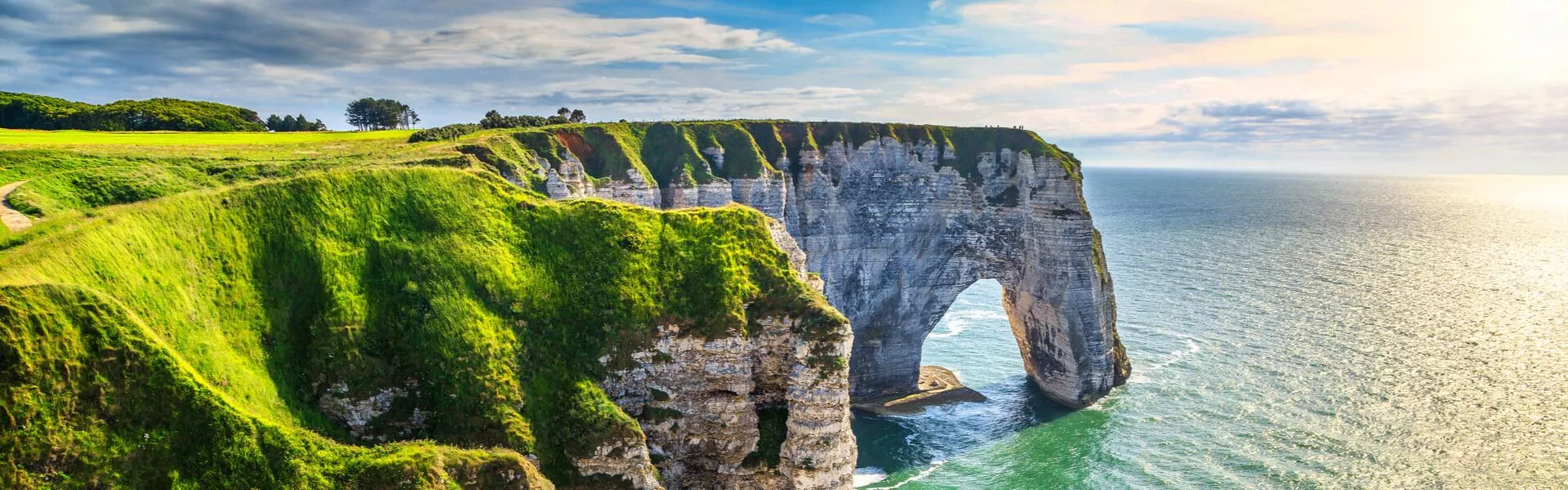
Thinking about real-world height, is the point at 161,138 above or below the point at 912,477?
above

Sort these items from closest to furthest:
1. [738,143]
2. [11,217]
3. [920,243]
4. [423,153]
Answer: [11,217], [423,153], [920,243], [738,143]

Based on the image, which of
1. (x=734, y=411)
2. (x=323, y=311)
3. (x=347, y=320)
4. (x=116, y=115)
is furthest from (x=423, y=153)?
(x=116, y=115)

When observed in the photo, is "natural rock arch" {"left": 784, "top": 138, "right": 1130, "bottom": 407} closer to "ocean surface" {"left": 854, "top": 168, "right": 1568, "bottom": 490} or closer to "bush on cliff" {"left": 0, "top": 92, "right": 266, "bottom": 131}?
"ocean surface" {"left": 854, "top": 168, "right": 1568, "bottom": 490}

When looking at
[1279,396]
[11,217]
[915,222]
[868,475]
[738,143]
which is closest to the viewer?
[11,217]

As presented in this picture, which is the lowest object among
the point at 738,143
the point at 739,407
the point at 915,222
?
the point at 739,407

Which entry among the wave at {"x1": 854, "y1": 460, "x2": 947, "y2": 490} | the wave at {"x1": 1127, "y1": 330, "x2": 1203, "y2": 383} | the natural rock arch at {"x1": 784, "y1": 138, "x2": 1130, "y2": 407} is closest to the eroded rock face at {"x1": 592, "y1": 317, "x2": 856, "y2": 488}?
the wave at {"x1": 854, "y1": 460, "x2": 947, "y2": 490}

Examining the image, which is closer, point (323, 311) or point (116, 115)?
point (323, 311)

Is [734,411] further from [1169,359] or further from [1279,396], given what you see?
[1169,359]
